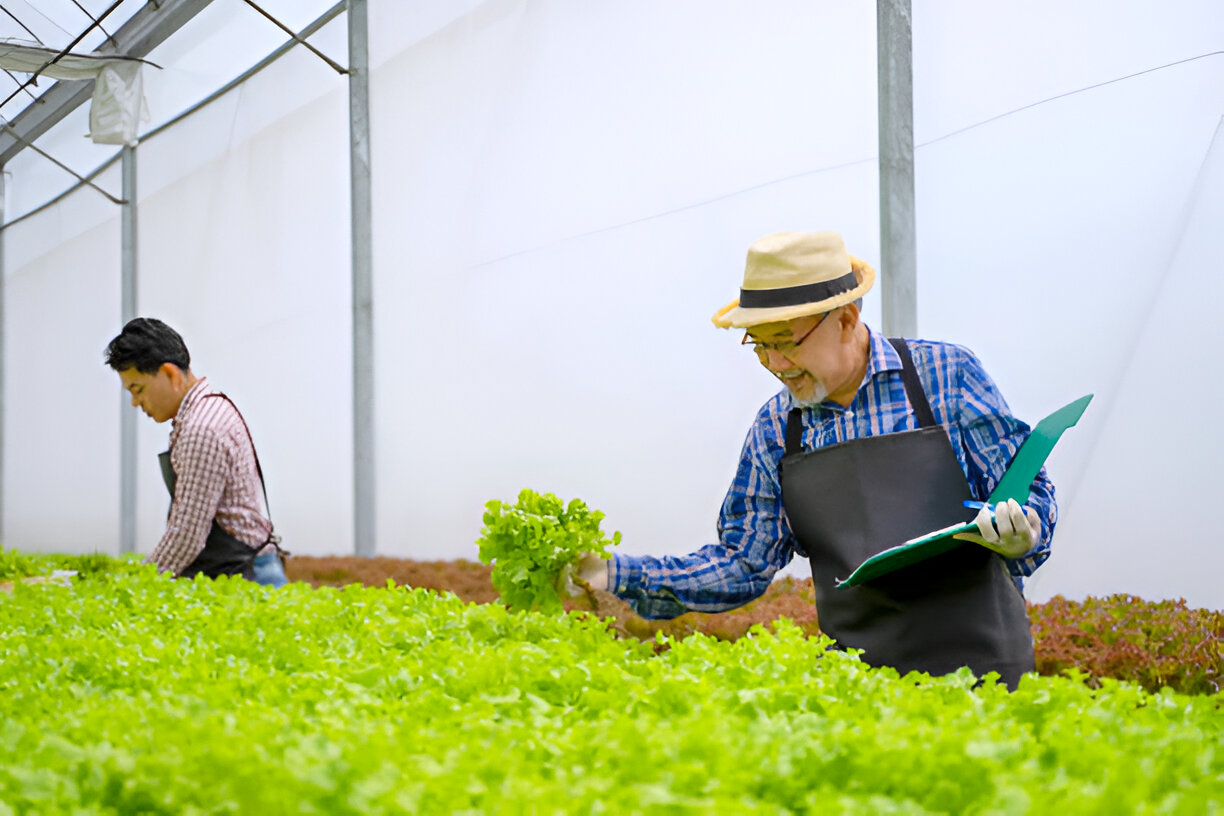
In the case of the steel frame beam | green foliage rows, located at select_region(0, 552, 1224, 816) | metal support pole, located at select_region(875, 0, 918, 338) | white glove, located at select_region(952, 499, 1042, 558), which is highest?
the steel frame beam

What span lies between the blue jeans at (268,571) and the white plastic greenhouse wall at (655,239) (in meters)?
2.58

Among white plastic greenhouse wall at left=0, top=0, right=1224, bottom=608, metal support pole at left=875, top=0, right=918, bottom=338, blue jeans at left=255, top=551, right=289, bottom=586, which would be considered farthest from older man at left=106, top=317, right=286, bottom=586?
metal support pole at left=875, top=0, right=918, bottom=338

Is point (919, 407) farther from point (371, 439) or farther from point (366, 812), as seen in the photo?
point (371, 439)

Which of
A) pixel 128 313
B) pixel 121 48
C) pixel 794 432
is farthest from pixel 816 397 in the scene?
pixel 128 313

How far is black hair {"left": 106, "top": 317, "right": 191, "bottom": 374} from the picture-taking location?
4137 millimetres

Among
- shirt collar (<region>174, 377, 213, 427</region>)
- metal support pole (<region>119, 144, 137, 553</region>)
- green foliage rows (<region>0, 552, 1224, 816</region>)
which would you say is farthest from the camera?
metal support pole (<region>119, 144, 137, 553</region>)

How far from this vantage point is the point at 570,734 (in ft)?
5.17

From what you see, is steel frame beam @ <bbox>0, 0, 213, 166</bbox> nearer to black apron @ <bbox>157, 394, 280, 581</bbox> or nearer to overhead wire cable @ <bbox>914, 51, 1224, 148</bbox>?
black apron @ <bbox>157, 394, 280, 581</bbox>

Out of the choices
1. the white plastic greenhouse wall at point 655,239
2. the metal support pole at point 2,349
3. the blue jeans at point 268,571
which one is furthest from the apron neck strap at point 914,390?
the metal support pole at point 2,349

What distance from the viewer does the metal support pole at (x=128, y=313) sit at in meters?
13.0

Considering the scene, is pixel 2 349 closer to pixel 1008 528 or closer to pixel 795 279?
pixel 795 279

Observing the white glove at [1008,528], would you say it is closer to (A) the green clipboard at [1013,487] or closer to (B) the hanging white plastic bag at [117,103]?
(A) the green clipboard at [1013,487]

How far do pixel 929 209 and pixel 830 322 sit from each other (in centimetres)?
263

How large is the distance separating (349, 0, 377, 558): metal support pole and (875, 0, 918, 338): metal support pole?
527cm
